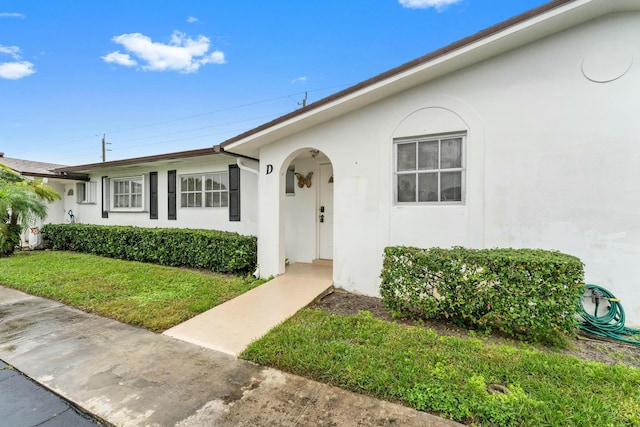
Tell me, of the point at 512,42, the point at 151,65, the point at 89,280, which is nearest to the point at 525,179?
the point at 512,42

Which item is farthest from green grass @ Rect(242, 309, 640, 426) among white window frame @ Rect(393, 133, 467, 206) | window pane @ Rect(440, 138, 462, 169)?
window pane @ Rect(440, 138, 462, 169)

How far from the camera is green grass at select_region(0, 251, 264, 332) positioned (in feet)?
14.5

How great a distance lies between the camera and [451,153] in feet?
15.7

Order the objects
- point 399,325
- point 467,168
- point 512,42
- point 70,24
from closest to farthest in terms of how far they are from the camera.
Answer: point 399,325 → point 512,42 → point 467,168 → point 70,24

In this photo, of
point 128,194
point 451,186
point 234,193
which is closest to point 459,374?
point 451,186

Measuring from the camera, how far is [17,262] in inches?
317

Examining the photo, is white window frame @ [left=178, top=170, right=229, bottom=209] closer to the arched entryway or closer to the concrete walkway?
Answer: the arched entryway

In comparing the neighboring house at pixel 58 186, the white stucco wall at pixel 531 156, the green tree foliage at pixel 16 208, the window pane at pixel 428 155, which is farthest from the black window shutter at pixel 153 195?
the window pane at pixel 428 155

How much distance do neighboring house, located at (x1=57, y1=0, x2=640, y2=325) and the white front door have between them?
1394 millimetres

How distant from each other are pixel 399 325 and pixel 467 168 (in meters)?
2.78

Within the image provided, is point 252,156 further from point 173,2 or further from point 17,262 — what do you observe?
point 17,262

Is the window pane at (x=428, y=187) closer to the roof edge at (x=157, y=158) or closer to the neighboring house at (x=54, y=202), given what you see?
the roof edge at (x=157, y=158)

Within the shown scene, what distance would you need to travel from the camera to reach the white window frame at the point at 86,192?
11188 mm

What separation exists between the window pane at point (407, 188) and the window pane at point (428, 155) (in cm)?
27
